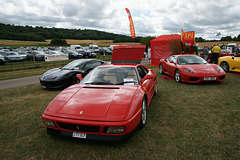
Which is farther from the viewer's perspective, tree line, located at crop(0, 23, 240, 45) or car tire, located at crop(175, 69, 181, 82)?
tree line, located at crop(0, 23, 240, 45)

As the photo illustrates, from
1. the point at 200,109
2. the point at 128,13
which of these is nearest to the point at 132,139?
the point at 200,109

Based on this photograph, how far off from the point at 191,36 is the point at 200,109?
433 inches

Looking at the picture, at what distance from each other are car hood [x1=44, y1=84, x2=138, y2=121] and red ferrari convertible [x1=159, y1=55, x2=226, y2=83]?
427 centimetres

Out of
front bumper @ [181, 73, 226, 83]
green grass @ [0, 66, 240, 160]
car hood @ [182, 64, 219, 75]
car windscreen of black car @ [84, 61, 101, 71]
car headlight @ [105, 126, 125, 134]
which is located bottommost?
green grass @ [0, 66, 240, 160]

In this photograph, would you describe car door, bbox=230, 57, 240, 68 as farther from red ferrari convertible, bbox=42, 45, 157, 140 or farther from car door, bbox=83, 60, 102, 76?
red ferrari convertible, bbox=42, 45, 157, 140

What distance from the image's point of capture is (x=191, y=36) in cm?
1338

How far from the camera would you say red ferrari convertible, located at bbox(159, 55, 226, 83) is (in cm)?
640

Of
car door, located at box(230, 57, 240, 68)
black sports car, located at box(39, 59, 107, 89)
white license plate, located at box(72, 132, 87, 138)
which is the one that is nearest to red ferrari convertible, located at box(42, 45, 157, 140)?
white license plate, located at box(72, 132, 87, 138)

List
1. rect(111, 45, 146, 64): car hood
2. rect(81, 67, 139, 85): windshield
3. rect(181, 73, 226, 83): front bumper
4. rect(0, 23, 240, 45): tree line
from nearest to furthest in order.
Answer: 1. rect(81, 67, 139, 85): windshield
2. rect(111, 45, 146, 64): car hood
3. rect(181, 73, 226, 83): front bumper
4. rect(0, 23, 240, 45): tree line

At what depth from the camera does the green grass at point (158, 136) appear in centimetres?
239

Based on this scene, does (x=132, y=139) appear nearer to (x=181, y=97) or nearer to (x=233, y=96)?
(x=181, y=97)

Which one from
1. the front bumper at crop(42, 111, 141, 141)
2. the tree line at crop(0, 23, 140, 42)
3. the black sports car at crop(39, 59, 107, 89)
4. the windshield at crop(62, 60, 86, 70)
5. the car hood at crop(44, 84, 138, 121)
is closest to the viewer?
the front bumper at crop(42, 111, 141, 141)

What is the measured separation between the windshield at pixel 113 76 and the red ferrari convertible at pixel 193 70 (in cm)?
383

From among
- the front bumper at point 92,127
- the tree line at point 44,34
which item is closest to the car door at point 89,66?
the front bumper at point 92,127
